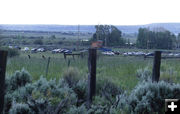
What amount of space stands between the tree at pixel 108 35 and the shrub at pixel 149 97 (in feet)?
181

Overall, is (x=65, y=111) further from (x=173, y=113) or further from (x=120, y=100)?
(x=173, y=113)

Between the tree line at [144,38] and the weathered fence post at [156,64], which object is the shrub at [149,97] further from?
the tree line at [144,38]

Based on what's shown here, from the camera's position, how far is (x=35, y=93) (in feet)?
22.1

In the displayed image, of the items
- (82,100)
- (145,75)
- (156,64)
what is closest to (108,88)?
(82,100)

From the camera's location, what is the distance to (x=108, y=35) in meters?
64.8

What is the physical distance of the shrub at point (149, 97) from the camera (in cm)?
652

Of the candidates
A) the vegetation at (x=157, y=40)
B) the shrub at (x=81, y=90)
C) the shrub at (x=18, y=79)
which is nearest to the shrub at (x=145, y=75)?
the shrub at (x=81, y=90)

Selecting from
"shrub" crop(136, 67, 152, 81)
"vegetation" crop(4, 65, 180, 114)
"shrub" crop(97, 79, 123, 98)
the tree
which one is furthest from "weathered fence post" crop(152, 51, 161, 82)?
the tree

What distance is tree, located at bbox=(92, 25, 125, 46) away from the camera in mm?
63741

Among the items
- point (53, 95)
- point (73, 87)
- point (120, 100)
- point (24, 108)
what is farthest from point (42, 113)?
point (73, 87)

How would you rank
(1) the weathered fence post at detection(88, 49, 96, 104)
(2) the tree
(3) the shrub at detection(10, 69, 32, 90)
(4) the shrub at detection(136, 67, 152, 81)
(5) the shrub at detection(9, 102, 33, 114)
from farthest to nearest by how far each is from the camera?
(2) the tree
(4) the shrub at detection(136, 67, 152, 81)
(3) the shrub at detection(10, 69, 32, 90)
(1) the weathered fence post at detection(88, 49, 96, 104)
(5) the shrub at detection(9, 102, 33, 114)

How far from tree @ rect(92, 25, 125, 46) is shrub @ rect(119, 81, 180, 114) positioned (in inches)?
2177

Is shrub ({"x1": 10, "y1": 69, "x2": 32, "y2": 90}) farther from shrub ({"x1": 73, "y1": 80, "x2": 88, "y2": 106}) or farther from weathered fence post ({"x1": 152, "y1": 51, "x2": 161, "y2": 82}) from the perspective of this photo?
weathered fence post ({"x1": 152, "y1": 51, "x2": 161, "y2": 82})

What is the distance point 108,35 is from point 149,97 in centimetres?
5834
